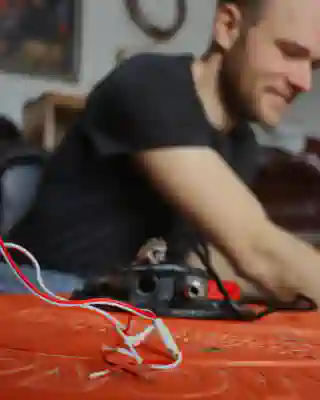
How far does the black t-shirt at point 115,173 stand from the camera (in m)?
0.86

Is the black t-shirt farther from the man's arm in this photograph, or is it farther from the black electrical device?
the black electrical device

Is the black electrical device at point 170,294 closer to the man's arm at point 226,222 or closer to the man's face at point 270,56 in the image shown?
the man's arm at point 226,222

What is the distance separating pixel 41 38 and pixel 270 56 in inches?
13.6

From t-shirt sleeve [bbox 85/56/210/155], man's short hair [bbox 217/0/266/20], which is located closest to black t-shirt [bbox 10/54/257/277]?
t-shirt sleeve [bbox 85/56/210/155]

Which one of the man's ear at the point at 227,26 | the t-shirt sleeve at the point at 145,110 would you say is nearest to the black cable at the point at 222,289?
the t-shirt sleeve at the point at 145,110

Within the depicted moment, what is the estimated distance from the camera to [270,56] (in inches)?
35.7

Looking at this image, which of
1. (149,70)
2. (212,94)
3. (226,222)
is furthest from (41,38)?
(226,222)

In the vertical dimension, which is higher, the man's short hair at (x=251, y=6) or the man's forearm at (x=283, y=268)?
the man's short hair at (x=251, y=6)

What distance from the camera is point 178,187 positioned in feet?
2.77

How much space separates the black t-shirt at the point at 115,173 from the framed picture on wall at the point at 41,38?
0.07 m

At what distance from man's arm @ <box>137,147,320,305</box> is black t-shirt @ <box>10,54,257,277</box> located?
0.02 meters

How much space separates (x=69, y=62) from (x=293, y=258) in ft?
1.44

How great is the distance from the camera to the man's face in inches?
35.6

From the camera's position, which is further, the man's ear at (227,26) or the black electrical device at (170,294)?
the man's ear at (227,26)
